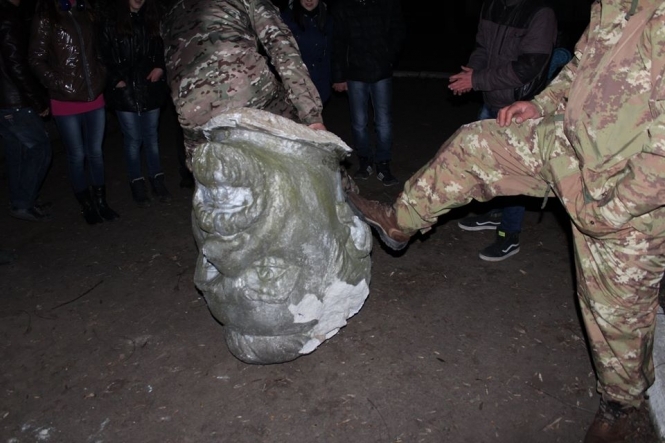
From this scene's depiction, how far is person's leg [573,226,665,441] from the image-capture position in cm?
238

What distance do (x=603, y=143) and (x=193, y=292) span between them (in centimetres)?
294

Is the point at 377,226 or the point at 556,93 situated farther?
the point at 377,226

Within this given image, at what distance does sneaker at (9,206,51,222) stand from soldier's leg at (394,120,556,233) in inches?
150

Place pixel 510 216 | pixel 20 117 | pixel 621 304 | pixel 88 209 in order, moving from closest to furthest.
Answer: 1. pixel 621 304
2. pixel 510 216
3. pixel 20 117
4. pixel 88 209

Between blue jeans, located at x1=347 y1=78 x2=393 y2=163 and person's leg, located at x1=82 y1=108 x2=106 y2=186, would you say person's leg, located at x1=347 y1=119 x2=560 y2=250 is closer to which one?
blue jeans, located at x1=347 y1=78 x2=393 y2=163

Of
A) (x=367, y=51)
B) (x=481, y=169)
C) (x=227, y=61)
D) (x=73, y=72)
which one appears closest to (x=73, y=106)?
(x=73, y=72)

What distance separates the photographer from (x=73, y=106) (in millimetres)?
4539

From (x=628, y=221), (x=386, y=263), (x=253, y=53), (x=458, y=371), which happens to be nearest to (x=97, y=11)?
(x=253, y=53)

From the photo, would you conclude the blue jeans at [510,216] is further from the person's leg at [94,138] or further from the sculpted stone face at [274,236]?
the person's leg at [94,138]

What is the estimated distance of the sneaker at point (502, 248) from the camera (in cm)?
427

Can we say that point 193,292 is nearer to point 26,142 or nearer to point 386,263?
point 386,263

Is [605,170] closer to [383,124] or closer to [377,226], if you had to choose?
[377,226]

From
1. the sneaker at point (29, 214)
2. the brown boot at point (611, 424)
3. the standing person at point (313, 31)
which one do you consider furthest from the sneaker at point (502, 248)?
the sneaker at point (29, 214)

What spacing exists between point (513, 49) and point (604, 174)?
190 cm
